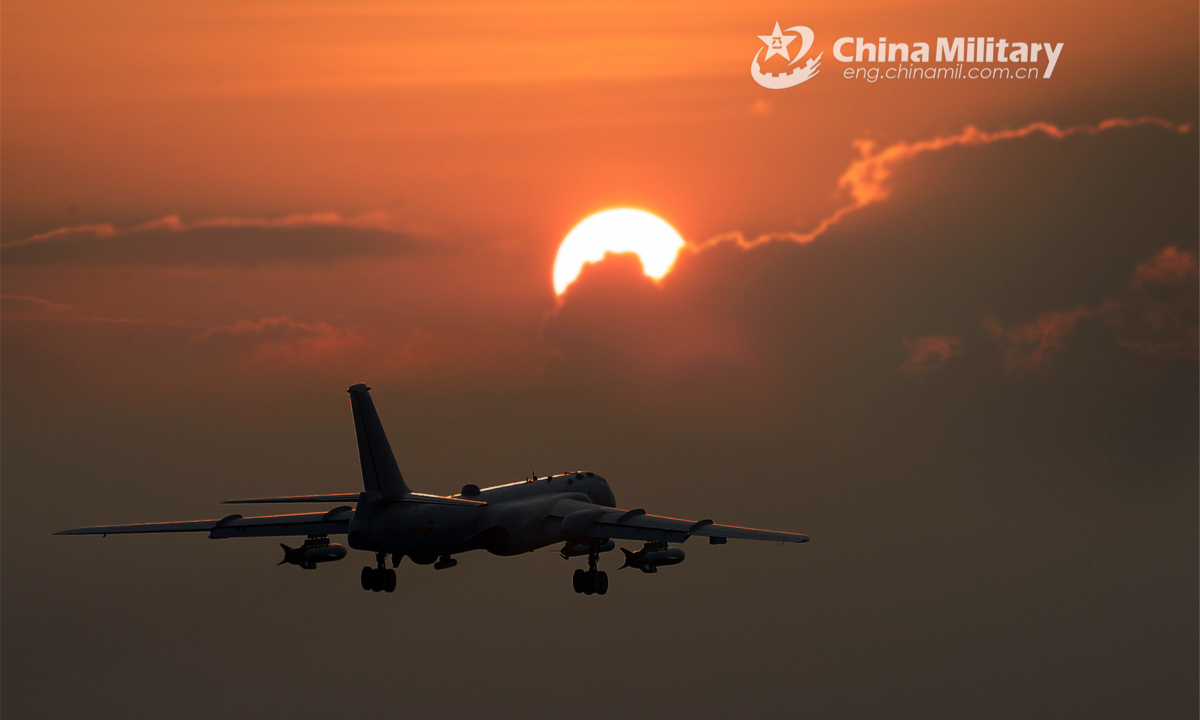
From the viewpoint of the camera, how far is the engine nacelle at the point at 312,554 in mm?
76125

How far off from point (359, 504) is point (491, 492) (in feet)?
29.1

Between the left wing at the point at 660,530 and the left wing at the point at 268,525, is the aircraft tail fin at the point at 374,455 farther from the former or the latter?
the left wing at the point at 660,530

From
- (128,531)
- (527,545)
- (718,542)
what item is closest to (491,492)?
(527,545)

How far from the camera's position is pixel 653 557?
244 feet

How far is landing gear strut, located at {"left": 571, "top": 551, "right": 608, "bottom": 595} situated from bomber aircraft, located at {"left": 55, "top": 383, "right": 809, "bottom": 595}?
5 centimetres

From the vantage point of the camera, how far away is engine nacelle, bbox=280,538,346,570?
250ft

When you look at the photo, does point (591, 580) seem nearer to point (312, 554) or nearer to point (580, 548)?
point (580, 548)

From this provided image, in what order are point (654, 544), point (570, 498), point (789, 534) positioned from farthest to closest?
point (570, 498)
point (654, 544)
point (789, 534)

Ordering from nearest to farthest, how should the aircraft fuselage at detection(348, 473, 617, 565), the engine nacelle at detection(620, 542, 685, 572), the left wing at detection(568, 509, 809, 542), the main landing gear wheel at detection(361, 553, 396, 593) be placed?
the left wing at detection(568, 509, 809, 542), the aircraft fuselage at detection(348, 473, 617, 565), the engine nacelle at detection(620, 542, 685, 572), the main landing gear wheel at detection(361, 553, 396, 593)

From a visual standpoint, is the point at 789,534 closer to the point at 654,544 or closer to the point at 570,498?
the point at 654,544

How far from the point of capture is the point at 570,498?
3201 inches

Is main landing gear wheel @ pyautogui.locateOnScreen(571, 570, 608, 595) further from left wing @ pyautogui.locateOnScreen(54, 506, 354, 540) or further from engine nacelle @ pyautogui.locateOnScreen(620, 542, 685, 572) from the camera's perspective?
left wing @ pyautogui.locateOnScreen(54, 506, 354, 540)

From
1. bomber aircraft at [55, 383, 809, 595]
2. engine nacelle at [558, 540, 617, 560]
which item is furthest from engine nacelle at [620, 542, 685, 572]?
engine nacelle at [558, 540, 617, 560]

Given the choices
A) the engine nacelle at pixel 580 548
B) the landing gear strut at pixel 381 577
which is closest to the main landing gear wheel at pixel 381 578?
the landing gear strut at pixel 381 577
